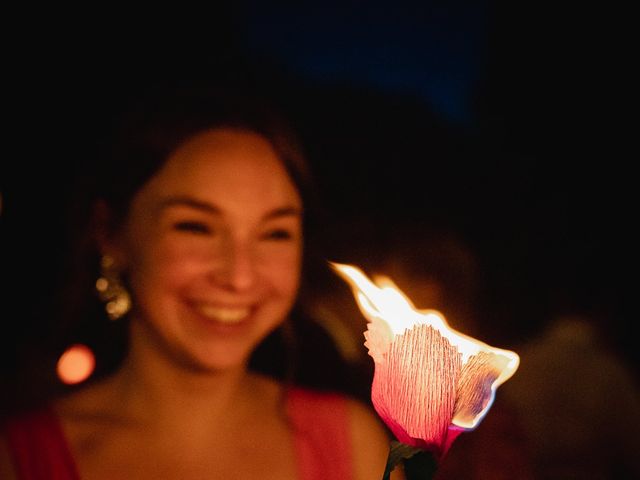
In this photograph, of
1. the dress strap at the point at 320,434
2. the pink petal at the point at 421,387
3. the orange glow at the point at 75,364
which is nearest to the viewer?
the pink petal at the point at 421,387

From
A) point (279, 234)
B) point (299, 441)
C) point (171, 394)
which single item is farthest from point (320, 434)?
point (279, 234)

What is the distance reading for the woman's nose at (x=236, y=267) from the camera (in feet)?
2.98

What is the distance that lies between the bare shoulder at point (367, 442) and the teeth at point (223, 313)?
0.32 meters

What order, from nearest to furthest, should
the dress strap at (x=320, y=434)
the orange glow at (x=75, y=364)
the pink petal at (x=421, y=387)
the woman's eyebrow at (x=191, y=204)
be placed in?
the pink petal at (x=421, y=387) < the woman's eyebrow at (x=191, y=204) < the dress strap at (x=320, y=434) < the orange glow at (x=75, y=364)

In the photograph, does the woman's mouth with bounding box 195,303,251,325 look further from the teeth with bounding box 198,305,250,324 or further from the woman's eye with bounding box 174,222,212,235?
the woman's eye with bounding box 174,222,212,235

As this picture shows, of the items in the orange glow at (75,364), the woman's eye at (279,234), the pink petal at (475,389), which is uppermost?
the woman's eye at (279,234)

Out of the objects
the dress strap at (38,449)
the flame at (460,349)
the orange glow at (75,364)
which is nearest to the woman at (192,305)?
the dress strap at (38,449)

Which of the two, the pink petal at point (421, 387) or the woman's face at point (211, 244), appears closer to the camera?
the pink petal at point (421, 387)

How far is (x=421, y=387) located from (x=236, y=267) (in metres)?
0.44

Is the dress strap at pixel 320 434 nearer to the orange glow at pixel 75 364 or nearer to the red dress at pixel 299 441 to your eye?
the red dress at pixel 299 441

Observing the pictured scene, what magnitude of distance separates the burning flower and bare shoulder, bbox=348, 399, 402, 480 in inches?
21.7

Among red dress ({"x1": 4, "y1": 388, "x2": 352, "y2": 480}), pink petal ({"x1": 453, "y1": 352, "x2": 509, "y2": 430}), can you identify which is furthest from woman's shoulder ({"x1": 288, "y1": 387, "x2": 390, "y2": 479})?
pink petal ({"x1": 453, "y1": 352, "x2": 509, "y2": 430})

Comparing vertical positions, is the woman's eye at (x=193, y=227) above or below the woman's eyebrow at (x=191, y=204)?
below

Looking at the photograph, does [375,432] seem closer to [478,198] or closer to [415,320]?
[415,320]
